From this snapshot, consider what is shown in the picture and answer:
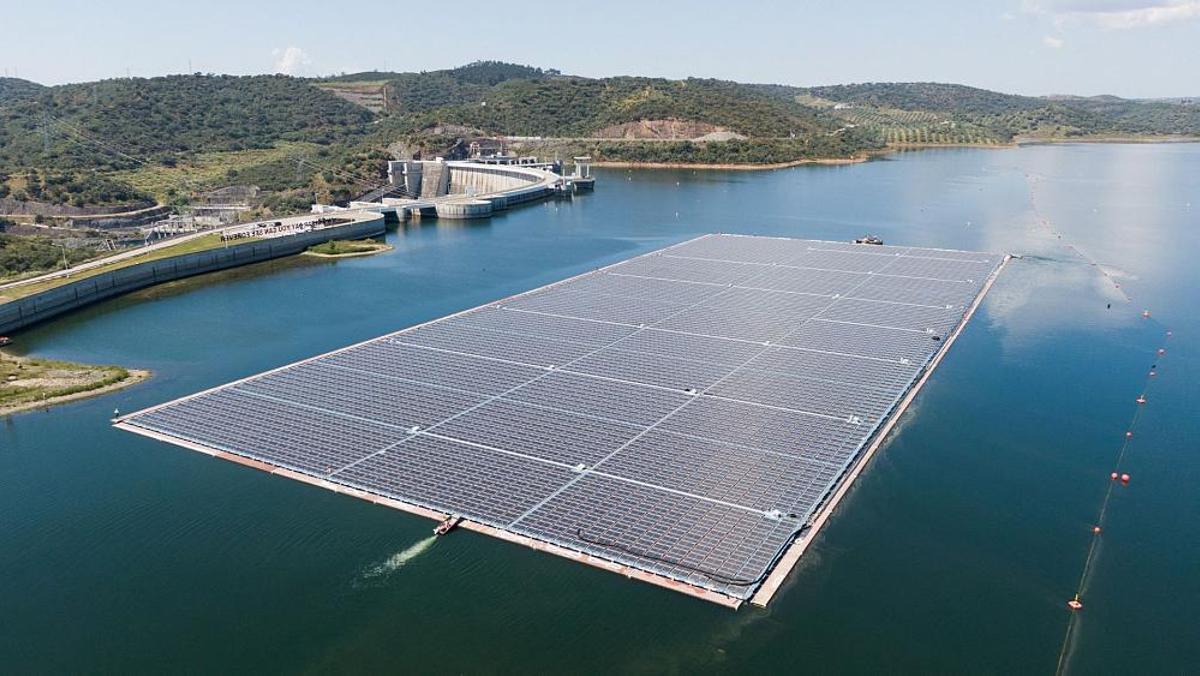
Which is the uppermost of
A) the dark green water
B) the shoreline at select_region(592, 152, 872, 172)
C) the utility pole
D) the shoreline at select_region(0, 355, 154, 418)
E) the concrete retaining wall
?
the utility pole

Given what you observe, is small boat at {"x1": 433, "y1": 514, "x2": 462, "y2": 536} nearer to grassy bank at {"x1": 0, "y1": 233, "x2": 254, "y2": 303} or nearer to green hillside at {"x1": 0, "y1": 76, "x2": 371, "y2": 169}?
grassy bank at {"x1": 0, "y1": 233, "x2": 254, "y2": 303}

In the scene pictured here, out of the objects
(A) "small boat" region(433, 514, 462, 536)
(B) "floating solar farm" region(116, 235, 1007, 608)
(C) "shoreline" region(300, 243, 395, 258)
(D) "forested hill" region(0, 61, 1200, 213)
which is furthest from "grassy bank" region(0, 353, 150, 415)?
(D) "forested hill" region(0, 61, 1200, 213)

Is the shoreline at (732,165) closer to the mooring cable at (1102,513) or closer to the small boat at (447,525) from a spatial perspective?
the mooring cable at (1102,513)

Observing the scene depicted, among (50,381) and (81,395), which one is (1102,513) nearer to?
(81,395)

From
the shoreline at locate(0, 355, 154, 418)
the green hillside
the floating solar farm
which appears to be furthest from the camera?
the green hillside

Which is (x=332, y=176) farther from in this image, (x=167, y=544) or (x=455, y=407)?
(x=167, y=544)

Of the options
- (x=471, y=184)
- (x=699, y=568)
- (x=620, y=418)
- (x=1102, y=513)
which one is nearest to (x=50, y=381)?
(x=620, y=418)
